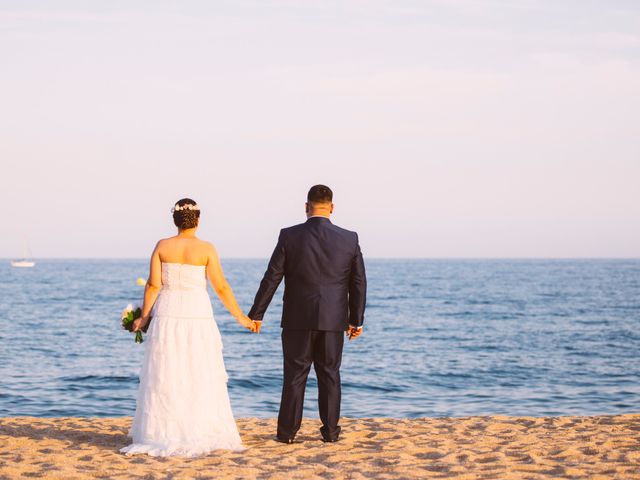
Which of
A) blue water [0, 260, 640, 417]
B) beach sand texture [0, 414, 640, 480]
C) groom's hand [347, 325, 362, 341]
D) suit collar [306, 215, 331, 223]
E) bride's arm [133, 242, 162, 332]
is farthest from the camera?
blue water [0, 260, 640, 417]

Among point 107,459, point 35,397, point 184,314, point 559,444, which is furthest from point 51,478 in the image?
point 35,397

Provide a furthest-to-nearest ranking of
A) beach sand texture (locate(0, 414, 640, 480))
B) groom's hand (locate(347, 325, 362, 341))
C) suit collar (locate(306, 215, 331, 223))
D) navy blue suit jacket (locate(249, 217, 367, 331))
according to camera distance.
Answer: groom's hand (locate(347, 325, 362, 341))
suit collar (locate(306, 215, 331, 223))
navy blue suit jacket (locate(249, 217, 367, 331))
beach sand texture (locate(0, 414, 640, 480))

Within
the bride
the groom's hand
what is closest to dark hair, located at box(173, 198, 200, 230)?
the bride

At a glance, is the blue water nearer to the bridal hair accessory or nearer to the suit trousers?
the suit trousers

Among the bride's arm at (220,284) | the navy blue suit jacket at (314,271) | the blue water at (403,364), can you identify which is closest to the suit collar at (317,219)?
the navy blue suit jacket at (314,271)

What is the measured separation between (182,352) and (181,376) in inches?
8.1

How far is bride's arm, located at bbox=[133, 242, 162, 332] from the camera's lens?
7324mm

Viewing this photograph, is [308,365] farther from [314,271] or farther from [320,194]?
[320,194]

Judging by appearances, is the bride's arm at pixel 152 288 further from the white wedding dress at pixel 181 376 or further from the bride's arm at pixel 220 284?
the bride's arm at pixel 220 284

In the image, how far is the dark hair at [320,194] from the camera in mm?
7531

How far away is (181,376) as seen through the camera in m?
7.41

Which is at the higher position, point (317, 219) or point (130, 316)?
point (317, 219)

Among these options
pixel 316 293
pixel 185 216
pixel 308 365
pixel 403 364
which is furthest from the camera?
pixel 403 364

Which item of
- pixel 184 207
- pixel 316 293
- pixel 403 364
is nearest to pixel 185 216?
pixel 184 207
